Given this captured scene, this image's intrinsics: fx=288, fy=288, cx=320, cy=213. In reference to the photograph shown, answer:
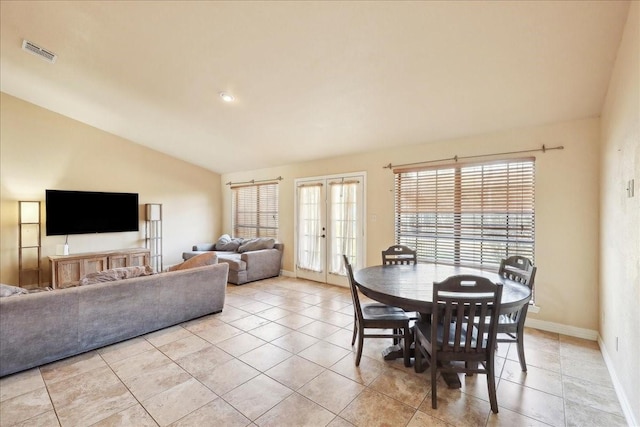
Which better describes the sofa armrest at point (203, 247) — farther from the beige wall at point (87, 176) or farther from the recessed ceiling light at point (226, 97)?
the recessed ceiling light at point (226, 97)

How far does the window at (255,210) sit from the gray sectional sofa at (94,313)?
9.64ft

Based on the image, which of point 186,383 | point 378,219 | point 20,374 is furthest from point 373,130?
point 20,374

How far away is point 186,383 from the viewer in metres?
2.38

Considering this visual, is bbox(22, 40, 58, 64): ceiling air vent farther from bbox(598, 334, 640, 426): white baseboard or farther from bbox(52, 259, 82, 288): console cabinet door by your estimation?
bbox(598, 334, 640, 426): white baseboard

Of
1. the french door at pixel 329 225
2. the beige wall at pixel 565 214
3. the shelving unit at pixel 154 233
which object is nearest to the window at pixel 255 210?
the french door at pixel 329 225

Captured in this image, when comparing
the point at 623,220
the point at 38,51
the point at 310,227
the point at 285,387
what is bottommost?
the point at 285,387

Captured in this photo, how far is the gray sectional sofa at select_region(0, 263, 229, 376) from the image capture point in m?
2.43

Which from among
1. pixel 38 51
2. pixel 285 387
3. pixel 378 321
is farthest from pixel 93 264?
pixel 378 321

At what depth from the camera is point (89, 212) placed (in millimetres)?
5508

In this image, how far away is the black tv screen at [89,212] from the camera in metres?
5.10

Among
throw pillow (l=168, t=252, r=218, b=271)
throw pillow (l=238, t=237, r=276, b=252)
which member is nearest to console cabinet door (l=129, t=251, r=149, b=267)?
throw pillow (l=238, t=237, r=276, b=252)

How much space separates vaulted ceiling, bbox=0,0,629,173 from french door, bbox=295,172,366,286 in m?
1.04

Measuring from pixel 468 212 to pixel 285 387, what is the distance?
318cm

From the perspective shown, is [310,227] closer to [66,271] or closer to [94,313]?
[94,313]
